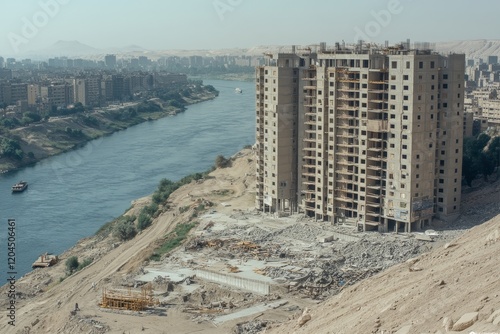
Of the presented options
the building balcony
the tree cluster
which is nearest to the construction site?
the building balcony

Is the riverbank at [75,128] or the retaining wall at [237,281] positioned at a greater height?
the riverbank at [75,128]

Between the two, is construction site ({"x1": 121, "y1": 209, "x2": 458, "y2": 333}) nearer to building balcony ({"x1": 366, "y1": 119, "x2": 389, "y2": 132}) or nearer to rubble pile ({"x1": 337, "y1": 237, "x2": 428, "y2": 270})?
rubble pile ({"x1": 337, "y1": 237, "x2": 428, "y2": 270})

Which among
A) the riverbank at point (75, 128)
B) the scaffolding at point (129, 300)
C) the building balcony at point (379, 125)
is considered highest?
the building balcony at point (379, 125)

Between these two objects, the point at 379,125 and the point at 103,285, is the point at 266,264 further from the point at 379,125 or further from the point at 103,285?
the point at 379,125

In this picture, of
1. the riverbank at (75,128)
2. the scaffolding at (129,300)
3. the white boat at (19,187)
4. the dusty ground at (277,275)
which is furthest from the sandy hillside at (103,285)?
the riverbank at (75,128)

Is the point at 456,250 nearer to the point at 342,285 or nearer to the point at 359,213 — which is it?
the point at 342,285

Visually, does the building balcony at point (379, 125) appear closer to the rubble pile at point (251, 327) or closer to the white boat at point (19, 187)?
the rubble pile at point (251, 327)

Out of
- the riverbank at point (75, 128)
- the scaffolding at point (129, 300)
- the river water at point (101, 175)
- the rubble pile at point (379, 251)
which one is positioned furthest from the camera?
the riverbank at point (75, 128)
